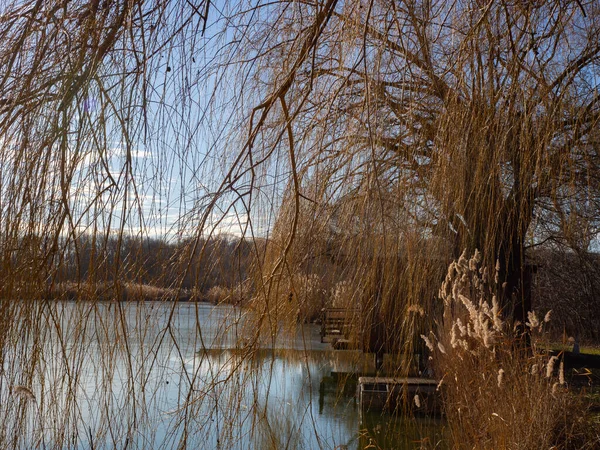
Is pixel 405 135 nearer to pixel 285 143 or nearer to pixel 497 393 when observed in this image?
pixel 285 143

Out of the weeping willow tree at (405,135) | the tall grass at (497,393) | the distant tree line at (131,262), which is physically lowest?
the tall grass at (497,393)

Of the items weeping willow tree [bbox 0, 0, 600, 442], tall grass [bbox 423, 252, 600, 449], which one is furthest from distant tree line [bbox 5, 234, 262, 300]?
tall grass [bbox 423, 252, 600, 449]

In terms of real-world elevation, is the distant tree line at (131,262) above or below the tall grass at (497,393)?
above

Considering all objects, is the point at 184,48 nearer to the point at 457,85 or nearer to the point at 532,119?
the point at 457,85

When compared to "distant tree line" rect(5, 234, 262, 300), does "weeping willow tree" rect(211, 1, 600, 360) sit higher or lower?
higher

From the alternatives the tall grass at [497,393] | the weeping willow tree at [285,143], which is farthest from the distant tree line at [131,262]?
the tall grass at [497,393]

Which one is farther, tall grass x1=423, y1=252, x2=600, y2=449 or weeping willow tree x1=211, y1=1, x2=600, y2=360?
tall grass x1=423, y1=252, x2=600, y2=449

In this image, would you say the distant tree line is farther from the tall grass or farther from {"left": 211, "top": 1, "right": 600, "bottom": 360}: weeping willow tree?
the tall grass

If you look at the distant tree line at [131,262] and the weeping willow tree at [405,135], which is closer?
the distant tree line at [131,262]

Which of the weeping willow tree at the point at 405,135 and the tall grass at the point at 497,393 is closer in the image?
the weeping willow tree at the point at 405,135

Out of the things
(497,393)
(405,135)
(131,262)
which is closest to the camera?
(131,262)

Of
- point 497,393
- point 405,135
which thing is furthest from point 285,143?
point 497,393

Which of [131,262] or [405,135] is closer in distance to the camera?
[131,262]

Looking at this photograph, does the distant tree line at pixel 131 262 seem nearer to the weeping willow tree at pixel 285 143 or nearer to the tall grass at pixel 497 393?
the weeping willow tree at pixel 285 143
